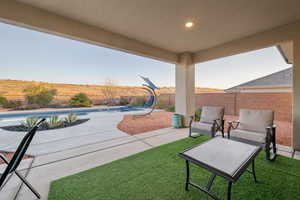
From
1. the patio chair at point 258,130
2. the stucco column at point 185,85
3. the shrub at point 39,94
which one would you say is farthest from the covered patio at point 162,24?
the shrub at point 39,94

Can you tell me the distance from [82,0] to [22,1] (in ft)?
3.57

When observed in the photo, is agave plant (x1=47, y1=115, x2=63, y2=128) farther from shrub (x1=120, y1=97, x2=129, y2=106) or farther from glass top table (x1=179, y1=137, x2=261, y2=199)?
shrub (x1=120, y1=97, x2=129, y2=106)

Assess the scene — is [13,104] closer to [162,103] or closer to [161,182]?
[161,182]

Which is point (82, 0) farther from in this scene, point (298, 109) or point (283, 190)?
point (298, 109)

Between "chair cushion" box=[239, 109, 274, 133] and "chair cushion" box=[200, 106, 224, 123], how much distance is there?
52cm

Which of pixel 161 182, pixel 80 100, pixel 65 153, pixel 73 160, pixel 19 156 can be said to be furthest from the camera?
pixel 80 100

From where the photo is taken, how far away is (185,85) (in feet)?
15.0

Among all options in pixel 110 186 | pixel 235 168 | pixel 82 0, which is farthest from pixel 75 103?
pixel 235 168

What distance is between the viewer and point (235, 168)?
1204 mm

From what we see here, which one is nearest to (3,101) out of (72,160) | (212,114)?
(72,160)

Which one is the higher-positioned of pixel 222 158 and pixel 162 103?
pixel 162 103

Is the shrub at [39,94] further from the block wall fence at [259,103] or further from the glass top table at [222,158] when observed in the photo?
the block wall fence at [259,103]

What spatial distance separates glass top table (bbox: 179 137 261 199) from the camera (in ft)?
3.79

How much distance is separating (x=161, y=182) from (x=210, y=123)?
95.3 inches
